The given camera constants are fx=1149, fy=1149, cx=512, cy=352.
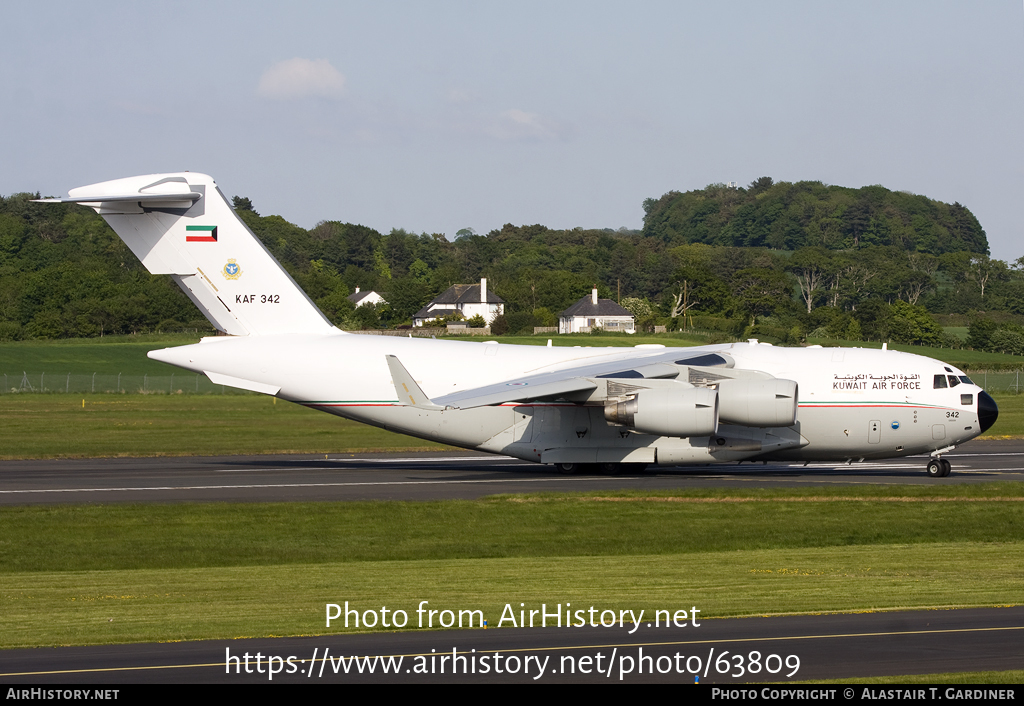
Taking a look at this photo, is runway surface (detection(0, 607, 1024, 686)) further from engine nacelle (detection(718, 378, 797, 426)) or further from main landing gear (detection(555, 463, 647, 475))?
main landing gear (detection(555, 463, 647, 475))

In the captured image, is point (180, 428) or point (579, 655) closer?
point (579, 655)

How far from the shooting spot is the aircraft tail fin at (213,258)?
30.4 meters

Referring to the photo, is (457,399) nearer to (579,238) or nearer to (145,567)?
(145,567)

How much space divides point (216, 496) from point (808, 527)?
41.5 ft

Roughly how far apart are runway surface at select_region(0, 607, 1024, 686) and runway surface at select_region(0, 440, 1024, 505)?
46.3 feet

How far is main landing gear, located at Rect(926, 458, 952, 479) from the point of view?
95.0 ft

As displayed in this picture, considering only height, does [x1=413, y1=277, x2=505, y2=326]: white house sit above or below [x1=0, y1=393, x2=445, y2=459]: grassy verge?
above

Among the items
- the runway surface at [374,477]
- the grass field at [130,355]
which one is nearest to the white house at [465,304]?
the grass field at [130,355]

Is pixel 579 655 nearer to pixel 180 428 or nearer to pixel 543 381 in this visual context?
pixel 543 381

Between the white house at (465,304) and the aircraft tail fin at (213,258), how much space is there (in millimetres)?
85601

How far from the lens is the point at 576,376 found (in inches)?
1107

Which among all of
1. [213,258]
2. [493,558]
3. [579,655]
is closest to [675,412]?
[493,558]

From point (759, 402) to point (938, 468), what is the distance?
5548mm

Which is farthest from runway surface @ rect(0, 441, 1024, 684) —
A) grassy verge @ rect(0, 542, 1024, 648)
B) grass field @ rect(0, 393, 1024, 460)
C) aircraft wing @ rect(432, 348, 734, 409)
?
grass field @ rect(0, 393, 1024, 460)
